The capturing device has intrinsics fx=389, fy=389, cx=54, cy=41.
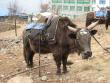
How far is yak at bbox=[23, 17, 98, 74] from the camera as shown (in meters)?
10.1

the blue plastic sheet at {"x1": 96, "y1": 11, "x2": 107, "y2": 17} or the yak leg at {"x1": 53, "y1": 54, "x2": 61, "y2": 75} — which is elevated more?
the yak leg at {"x1": 53, "y1": 54, "x2": 61, "y2": 75}

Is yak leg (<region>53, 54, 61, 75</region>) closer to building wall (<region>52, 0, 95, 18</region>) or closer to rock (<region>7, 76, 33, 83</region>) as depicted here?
rock (<region>7, 76, 33, 83</region>)

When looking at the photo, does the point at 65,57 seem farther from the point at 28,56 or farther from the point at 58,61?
the point at 28,56

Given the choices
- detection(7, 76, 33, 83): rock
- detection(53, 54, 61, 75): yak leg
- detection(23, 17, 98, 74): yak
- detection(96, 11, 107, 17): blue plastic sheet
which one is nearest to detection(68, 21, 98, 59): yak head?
detection(23, 17, 98, 74): yak

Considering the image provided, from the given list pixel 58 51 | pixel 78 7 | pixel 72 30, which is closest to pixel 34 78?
pixel 58 51

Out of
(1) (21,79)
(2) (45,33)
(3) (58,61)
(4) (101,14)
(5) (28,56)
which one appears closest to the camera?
(1) (21,79)

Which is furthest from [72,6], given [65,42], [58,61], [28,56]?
[65,42]

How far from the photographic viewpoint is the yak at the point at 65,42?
1006 centimetres

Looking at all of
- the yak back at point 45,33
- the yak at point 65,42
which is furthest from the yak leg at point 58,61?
the yak back at point 45,33

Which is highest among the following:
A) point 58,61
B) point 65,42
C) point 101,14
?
point 65,42

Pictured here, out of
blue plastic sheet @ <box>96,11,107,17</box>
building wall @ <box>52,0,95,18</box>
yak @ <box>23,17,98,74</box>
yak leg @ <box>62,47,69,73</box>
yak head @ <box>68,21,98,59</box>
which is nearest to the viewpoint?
yak head @ <box>68,21,98,59</box>

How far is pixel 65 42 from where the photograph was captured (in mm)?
10672

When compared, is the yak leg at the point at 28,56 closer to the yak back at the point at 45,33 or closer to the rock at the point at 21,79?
the yak back at the point at 45,33

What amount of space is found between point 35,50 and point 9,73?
3.45ft
